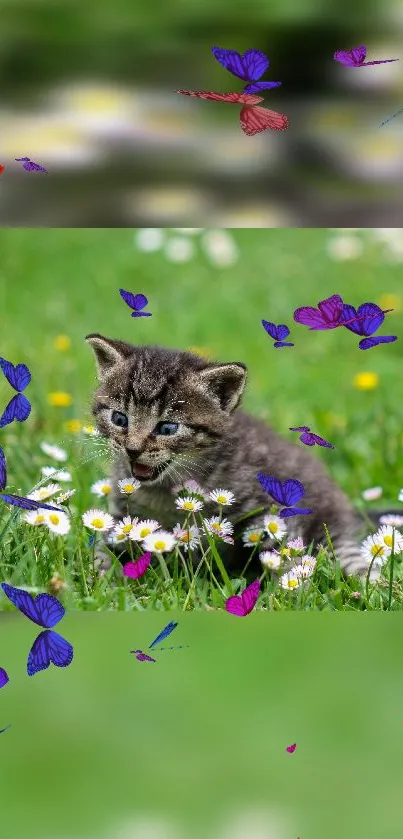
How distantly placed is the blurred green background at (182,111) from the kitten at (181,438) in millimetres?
416

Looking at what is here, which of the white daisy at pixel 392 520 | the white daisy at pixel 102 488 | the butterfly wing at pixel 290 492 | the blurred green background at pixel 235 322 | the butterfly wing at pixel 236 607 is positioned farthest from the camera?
the blurred green background at pixel 235 322

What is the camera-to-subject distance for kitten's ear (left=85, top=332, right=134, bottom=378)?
71.4 inches

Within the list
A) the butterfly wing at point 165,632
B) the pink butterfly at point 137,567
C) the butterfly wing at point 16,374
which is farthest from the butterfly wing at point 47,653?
the butterfly wing at point 16,374

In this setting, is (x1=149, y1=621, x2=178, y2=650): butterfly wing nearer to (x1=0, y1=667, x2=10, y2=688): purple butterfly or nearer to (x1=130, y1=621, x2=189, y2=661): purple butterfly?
(x1=130, y1=621, x2=189, y2=661): purple butterfly

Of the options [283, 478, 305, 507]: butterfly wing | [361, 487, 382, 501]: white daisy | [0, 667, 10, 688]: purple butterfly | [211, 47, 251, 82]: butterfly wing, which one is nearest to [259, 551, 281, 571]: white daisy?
[283, 478, 305, 507]: butterfly wing

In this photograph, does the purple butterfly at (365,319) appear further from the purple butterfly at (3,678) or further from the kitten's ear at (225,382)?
the purple butterfly at (3,678)

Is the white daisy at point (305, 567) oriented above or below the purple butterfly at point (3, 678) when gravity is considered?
above

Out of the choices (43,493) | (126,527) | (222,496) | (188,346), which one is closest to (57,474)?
(43,493)

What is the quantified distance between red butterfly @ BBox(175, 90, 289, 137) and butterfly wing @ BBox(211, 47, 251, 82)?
3 centimetres

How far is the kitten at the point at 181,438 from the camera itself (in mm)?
1738

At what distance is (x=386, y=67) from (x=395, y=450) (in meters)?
1.32

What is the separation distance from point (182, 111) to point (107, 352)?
57cm

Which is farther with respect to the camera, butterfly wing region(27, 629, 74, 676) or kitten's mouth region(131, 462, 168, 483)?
kitten's mouth region(131, 462, 168, 483)

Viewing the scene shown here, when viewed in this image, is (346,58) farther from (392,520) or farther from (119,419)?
(392,520)
